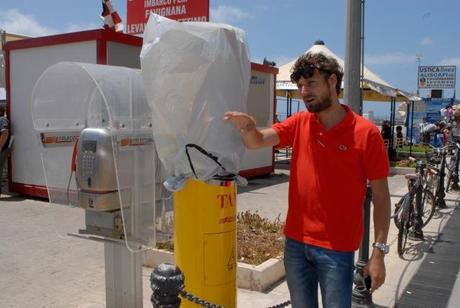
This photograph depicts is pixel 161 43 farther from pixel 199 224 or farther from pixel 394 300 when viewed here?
pixel 394 300

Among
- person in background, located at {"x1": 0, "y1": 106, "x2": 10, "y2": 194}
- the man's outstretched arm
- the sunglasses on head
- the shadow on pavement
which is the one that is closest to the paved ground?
the shadow on pavement

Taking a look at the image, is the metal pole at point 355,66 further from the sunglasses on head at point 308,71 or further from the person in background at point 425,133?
the person in background at point 425,133

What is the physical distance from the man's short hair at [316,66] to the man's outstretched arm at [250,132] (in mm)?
342

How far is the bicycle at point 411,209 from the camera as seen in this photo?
593cm

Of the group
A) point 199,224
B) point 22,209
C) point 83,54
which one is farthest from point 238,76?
point 22,209

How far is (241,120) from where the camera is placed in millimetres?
2629

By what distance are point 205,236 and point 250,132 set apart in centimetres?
64

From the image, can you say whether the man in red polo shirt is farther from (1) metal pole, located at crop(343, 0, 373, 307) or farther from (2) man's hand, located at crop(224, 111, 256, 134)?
(1) metal pole, located at crop(343, 0, 373, 307)

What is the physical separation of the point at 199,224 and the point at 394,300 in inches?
99.8

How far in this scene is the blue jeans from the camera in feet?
8.13

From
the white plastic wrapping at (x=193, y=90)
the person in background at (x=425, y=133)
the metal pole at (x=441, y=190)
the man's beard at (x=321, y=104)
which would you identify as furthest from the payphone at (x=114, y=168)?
the person in background at (x=425, y=133)

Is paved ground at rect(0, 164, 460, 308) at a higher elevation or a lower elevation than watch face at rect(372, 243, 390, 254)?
lower

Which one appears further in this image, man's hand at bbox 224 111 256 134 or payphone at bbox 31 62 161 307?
payphone at bbox 31 62 161 307

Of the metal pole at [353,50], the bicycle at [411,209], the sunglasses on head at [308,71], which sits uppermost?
the metal pole at [353,50]
